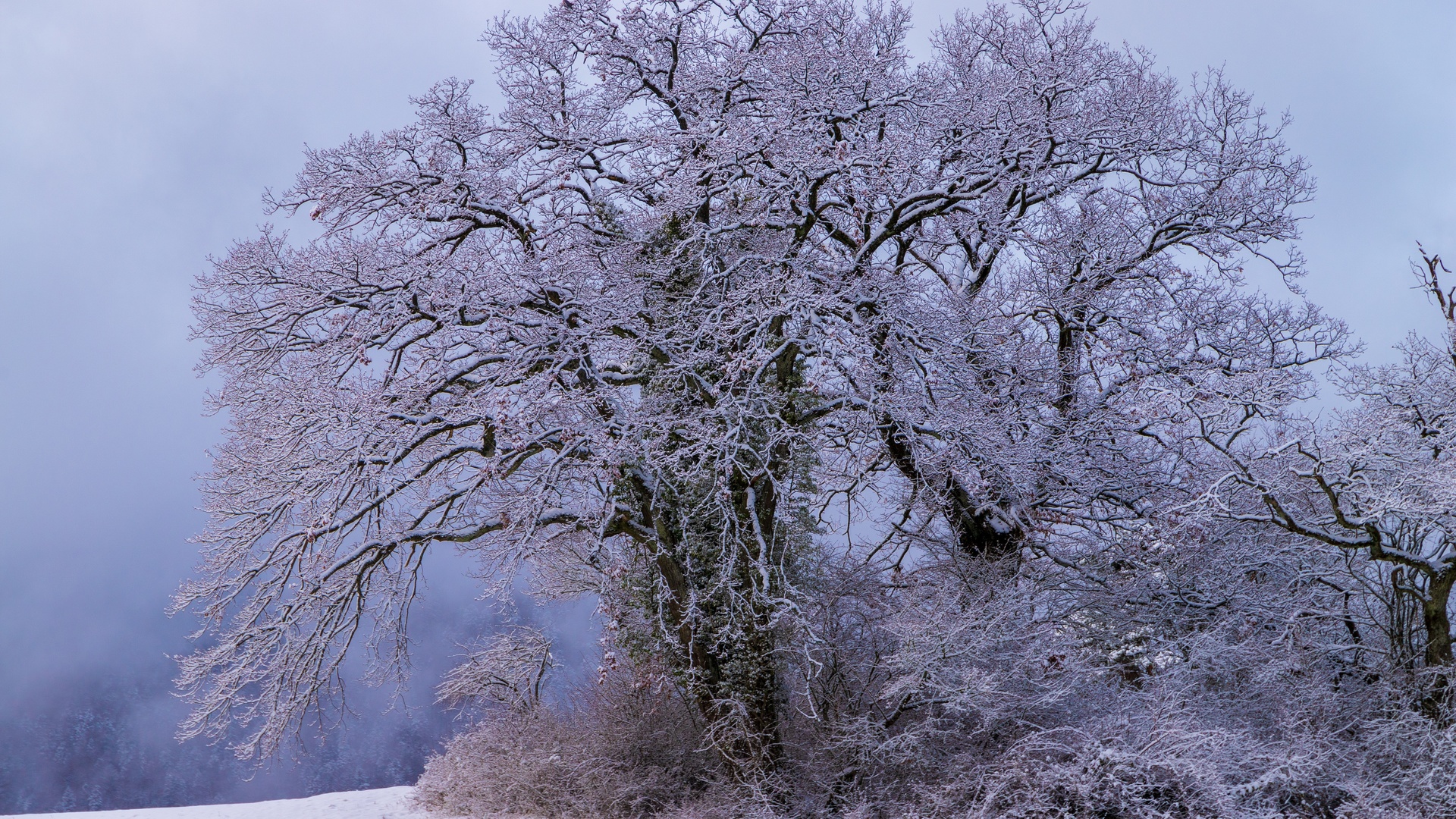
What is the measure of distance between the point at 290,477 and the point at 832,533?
5.64m

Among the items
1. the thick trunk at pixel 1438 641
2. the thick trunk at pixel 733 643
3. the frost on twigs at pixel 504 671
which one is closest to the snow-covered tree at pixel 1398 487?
the thick trunk at pixel 1438 641

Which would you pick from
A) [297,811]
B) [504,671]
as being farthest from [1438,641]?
[297,811]

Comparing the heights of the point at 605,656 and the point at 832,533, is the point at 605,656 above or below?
below

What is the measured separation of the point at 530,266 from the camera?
904 centimetres

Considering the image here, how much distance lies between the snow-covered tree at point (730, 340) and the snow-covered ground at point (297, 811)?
1671 mm

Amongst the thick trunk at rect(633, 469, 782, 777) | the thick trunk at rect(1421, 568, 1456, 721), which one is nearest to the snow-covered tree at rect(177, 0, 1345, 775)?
the thick trunk at rect(633, 469, 782, 777)

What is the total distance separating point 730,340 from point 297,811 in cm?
652

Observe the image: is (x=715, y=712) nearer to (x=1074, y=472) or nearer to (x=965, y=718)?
(x=965, y=718)

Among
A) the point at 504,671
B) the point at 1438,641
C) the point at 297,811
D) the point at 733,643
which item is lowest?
the point at 1438,641

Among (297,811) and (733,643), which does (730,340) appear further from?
(297,811)


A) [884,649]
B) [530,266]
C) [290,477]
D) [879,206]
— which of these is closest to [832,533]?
[884,649]

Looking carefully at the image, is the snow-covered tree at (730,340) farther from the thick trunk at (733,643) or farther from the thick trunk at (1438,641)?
the thick trunk at (1438,641)

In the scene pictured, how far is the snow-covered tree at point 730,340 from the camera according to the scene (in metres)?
8.76

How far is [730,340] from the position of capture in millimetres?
8859
